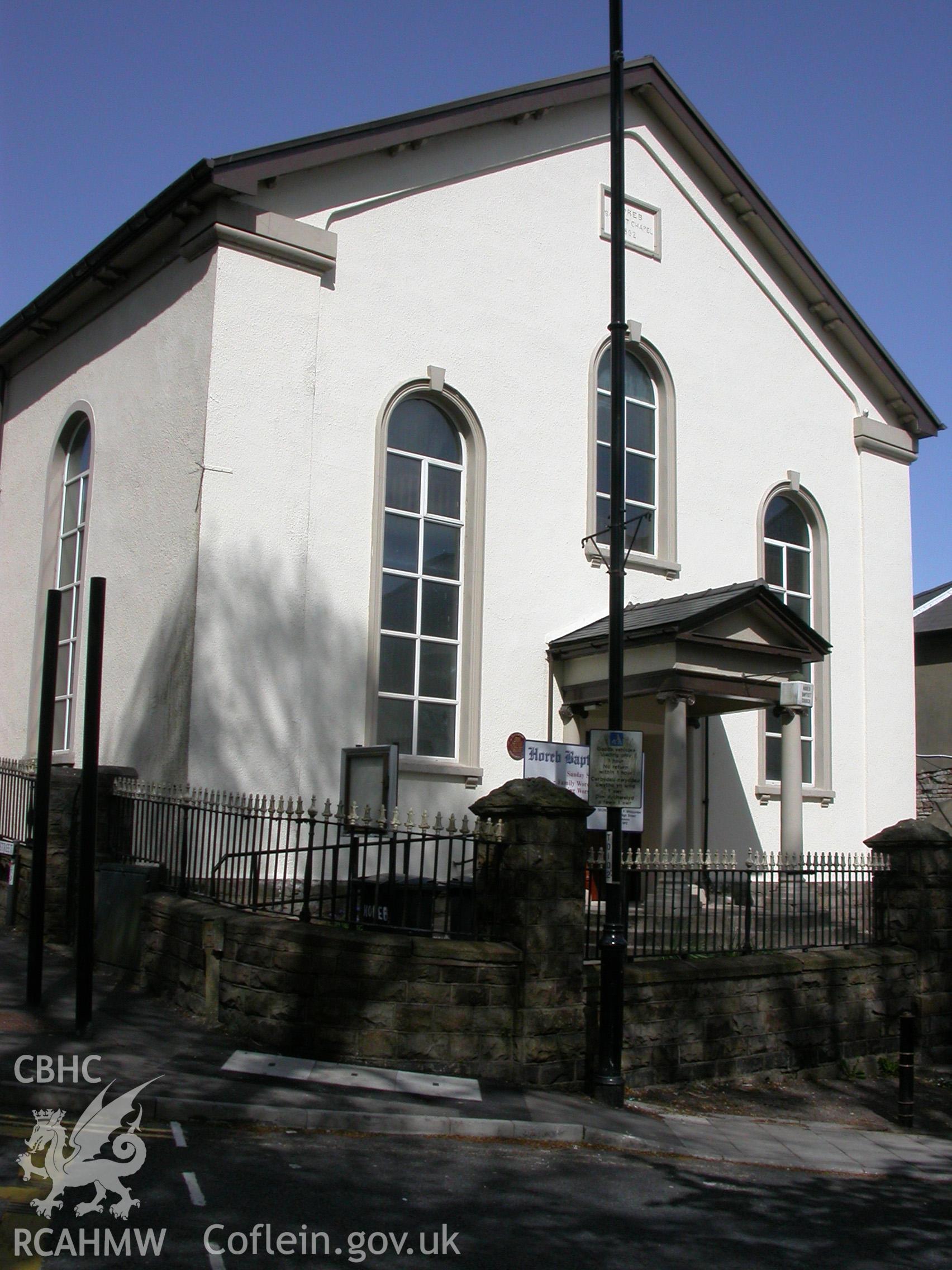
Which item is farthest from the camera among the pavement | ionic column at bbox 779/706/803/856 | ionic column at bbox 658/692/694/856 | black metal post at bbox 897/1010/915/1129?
ionic column at bbox 779/706/803/856

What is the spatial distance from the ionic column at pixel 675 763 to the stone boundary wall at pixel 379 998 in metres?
5.31

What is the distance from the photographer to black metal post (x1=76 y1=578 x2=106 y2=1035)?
9.59 m

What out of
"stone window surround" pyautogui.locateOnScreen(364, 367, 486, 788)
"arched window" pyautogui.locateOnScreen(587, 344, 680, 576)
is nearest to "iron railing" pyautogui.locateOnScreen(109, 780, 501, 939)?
"stone window surround" pyautogui.locateOnScreen(364, 367, 486, 788)

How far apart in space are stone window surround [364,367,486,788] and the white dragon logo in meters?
7.34

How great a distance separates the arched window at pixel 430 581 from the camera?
51.7 feet

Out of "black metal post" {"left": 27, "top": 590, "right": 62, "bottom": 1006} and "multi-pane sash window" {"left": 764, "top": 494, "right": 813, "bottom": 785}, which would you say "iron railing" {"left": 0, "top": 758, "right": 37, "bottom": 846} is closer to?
"black metal post" {"left": 27, "top": 590, "right": 62, "bottom": 1006}

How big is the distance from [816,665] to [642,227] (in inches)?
280

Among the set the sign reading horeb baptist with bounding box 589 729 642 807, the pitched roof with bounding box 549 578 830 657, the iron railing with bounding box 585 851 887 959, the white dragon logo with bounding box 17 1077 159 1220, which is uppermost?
the pitched roof with bounding box 549 578 830 657

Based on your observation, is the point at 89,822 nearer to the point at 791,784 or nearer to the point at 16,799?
the point at 16,799

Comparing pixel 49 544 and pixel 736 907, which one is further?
pixel 49 544

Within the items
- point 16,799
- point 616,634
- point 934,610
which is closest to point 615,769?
point 616,634

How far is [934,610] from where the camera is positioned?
31188 mm

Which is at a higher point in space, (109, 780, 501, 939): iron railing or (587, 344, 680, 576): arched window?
(587, 344, 680, 576): arched window

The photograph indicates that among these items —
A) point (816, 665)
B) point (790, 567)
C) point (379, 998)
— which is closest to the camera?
point (379, 998)
